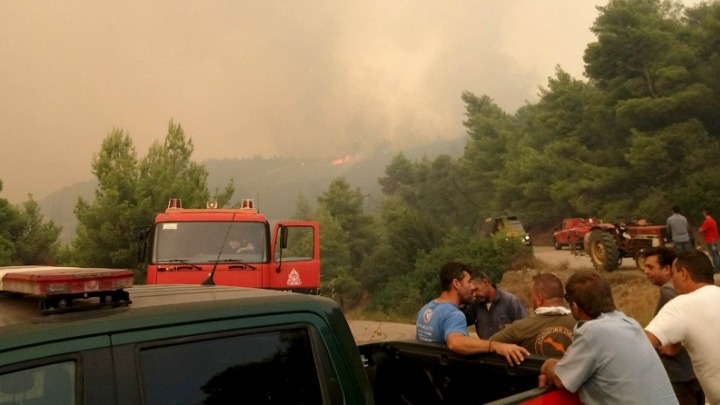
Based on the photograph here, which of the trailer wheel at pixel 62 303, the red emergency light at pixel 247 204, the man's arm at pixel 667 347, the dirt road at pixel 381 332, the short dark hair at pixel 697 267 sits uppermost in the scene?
the red emergency light at pixel 247 204

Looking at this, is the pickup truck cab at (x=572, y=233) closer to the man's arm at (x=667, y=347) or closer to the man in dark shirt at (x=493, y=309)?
Result: the man in dark shirt at (x=493, y=309)

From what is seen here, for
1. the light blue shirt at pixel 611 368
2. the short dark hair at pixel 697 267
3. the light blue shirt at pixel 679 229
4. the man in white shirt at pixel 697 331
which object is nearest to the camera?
the light blue shirt at pixel 611 368

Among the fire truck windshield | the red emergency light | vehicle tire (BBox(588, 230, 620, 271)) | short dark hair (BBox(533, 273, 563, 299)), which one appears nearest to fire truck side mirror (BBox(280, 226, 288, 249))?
the fire truck windshield

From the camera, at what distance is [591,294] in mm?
3258

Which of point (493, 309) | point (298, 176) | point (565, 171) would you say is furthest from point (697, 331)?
point (298, 176)

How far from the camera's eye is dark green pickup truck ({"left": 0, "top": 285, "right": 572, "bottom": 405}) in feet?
6.13

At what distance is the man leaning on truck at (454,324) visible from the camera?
337 cm

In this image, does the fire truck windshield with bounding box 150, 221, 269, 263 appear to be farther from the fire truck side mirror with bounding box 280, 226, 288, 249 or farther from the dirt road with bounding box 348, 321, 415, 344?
the dirt road with bounding box 348, 321, 415, 344

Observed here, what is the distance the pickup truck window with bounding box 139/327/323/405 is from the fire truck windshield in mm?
8781

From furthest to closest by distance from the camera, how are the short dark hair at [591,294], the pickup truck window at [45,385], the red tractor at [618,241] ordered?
the red tractor at [618,241], the short dark hair at [591,294], the pickup truck window at [45,385]

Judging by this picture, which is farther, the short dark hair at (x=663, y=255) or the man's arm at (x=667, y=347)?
the short dark hair at (x=663, y=255)

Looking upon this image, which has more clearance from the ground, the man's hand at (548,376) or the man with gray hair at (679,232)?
the man with gray hair at (679,232)

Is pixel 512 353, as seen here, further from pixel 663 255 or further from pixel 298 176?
pixel 298 176

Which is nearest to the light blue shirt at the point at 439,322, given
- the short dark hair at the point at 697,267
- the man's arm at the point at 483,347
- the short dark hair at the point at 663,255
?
the man's arm at the point at 483,347
